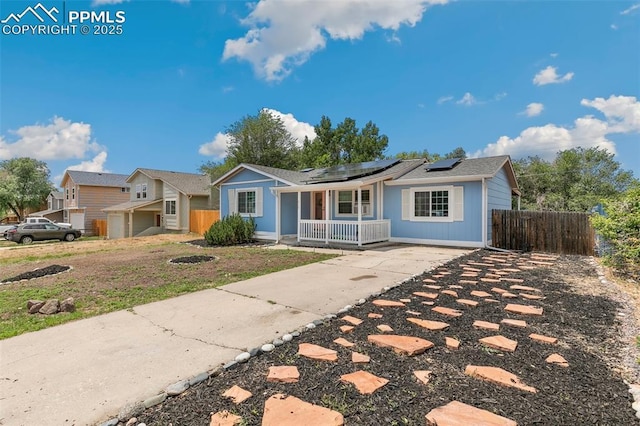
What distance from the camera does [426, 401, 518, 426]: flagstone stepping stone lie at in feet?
6.22

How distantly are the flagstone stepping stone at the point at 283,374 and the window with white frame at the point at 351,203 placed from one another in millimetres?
10797

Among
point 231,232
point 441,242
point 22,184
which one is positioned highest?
point 22,184

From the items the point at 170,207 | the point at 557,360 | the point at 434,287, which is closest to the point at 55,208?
the point at 170,207

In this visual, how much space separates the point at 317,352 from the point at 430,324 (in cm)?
154

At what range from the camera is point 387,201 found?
42.0ft

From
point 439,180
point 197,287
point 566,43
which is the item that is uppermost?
point 566,43

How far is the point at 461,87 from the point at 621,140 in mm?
12055

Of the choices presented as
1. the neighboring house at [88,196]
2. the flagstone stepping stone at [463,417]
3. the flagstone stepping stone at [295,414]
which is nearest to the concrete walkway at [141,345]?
the flagstone stepping stone at [295,414]

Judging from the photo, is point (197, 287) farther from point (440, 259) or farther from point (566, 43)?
point (566, 43)

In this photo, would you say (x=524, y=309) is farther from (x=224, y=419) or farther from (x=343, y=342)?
(x=224, y=419)

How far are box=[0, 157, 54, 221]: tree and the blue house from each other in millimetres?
34610

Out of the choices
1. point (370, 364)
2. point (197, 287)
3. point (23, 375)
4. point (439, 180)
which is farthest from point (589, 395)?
point (439, 180)

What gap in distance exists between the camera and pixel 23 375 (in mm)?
2705

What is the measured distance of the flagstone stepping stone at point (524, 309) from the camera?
4.06 m
